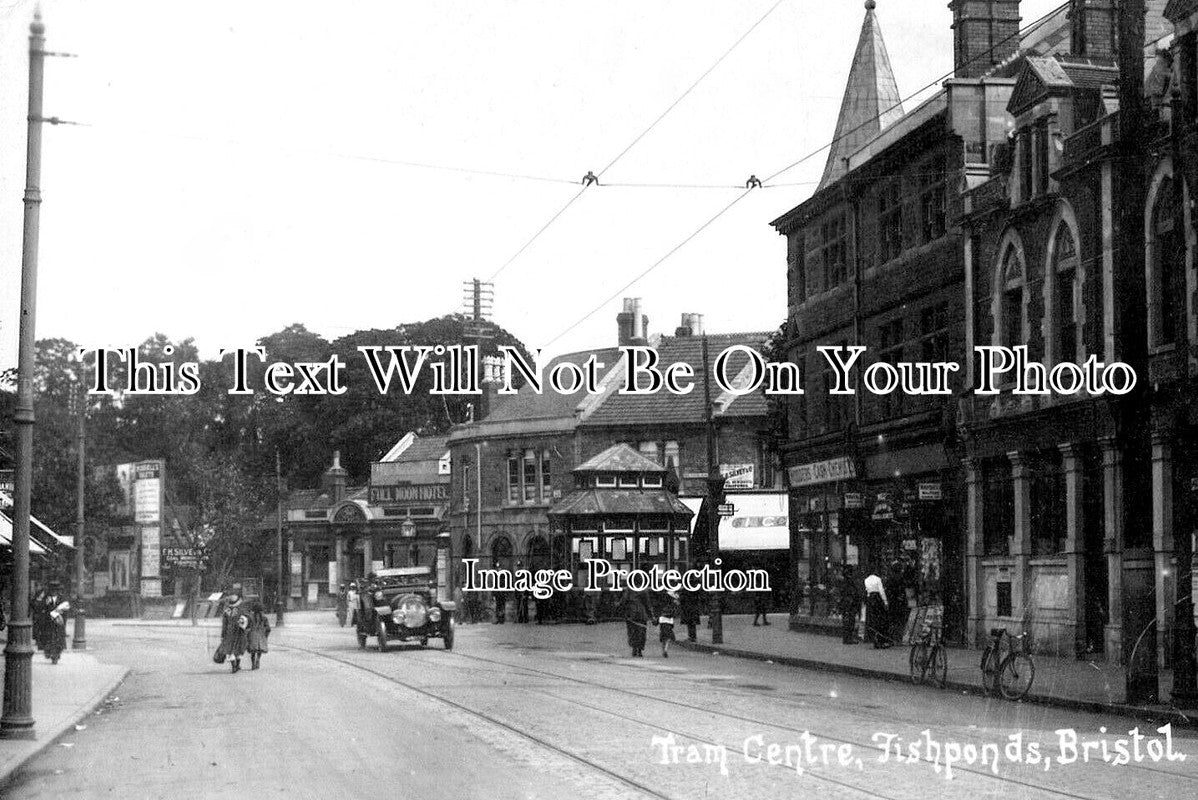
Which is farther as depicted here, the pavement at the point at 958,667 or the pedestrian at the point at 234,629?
the pedestrian at the point at 234,629

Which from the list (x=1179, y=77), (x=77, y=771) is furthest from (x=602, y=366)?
(x=77, y=771)

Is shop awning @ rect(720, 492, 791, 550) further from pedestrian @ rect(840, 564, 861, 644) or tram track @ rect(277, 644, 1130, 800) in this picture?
tram track @ rect(277, 644, 1130, 800)

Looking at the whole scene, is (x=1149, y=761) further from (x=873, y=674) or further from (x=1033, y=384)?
(x=1033, y=384)

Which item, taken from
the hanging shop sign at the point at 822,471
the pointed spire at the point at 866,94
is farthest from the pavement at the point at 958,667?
the pointed spire at the point at 866,94

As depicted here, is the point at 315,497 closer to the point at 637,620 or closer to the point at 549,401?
the point at 549,401

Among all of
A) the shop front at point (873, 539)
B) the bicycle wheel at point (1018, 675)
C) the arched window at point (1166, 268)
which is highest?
the arched window at point (1166, 268)

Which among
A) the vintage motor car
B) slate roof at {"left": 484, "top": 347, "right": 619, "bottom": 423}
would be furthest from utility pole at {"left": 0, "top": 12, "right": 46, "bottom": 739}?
slate roof at {"left": 484, "top": 347, "right": 619, "bottom": 423}

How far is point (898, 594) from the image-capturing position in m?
33.2

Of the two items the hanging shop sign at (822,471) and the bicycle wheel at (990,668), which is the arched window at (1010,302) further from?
the bicycle wheel at (990,668)

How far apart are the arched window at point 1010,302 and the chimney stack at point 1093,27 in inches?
174

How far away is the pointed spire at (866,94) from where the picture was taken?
1645 inches

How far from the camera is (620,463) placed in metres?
51.4

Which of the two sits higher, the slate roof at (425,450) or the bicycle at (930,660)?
the slate roof at (425,450)

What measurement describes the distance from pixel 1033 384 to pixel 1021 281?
2.29 m
